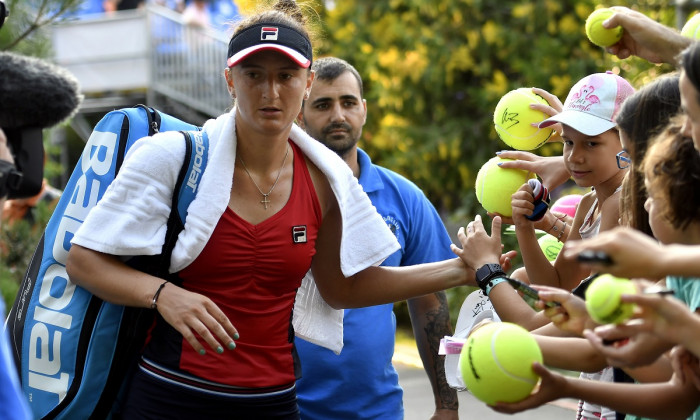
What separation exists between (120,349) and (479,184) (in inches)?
56.4

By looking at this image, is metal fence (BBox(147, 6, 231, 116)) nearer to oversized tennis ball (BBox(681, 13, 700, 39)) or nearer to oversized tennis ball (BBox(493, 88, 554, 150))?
oversized tennis ball (BBox(493, 88, 554, 150))

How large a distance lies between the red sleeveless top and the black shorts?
0.05m

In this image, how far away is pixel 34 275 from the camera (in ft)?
11.3

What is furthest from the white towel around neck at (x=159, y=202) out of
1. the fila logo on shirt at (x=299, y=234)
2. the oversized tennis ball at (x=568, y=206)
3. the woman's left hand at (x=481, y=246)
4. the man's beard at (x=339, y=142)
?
the man's beard at (x=339, y=142)

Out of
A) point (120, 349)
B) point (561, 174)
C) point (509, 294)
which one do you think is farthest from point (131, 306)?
point (561, 174)

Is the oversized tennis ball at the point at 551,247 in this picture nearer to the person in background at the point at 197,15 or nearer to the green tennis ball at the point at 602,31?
the green tennis ball at the point at 602,31

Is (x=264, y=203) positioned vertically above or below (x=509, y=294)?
above

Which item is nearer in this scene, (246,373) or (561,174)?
(246,373)

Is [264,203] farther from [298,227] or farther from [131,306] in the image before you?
[131,306]

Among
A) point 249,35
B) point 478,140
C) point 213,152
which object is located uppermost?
point 249,35

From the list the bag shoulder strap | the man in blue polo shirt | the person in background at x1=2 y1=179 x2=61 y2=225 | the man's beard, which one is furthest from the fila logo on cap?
the person in background at x1=2 y1=179 x2=61 y2=225

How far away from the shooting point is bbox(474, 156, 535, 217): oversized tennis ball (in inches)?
141

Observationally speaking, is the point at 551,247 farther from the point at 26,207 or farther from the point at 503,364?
the point at 26,207

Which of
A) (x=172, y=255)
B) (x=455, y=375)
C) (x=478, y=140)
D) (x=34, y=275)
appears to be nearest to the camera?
(x=172, y=255)
